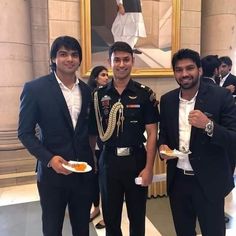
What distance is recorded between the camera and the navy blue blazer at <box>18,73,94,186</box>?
1.89 m

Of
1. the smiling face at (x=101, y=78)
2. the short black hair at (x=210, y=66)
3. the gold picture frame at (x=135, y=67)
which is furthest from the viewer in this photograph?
the gold picture frame at (x=135, y=67)

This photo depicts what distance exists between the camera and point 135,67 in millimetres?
5238

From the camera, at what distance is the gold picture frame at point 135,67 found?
4.77 m

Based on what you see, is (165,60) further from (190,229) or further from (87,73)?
(190,229)

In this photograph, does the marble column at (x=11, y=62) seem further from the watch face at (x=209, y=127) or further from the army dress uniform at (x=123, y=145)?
the watch face at (x=209, y=127)

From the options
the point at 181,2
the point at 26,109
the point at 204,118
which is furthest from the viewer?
the point at 181,2

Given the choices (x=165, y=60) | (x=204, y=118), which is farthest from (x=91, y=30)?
(x=204, y=118)

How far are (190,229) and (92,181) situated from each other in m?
0.73

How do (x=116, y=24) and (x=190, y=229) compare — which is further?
(x=116, y=24)

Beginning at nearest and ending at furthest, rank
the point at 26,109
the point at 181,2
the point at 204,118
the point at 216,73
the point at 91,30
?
the point at 204,118 → the point at 26,109 → the point at 216,73 → the point at 91,30 → the point at 181,2

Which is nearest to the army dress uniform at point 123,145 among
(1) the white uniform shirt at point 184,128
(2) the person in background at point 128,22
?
(1) the white uniform shirt at point 184,128

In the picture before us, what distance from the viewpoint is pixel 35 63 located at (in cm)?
506

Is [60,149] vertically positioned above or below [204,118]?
below

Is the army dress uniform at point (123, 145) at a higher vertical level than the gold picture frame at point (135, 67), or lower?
lower
